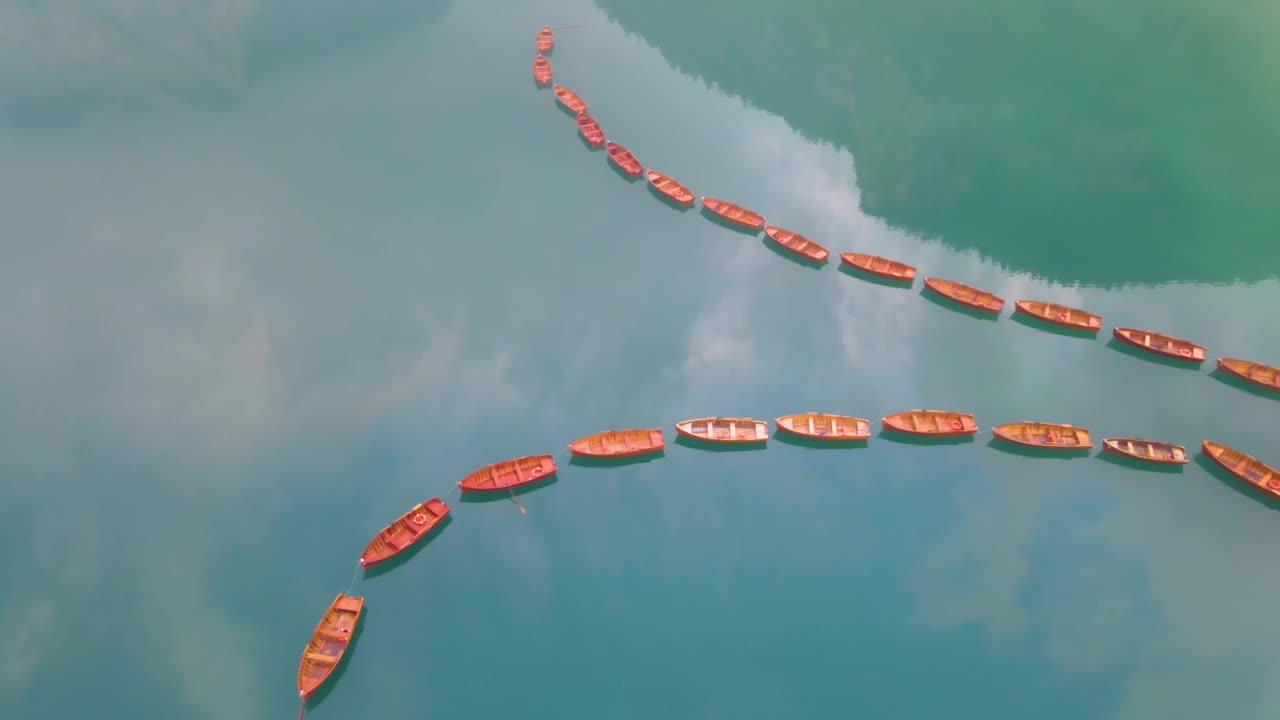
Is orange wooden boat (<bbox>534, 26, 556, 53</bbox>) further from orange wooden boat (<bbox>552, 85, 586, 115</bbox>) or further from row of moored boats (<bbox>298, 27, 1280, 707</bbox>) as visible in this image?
row of moored boats (<bbox>298, 27, 1280, 707</bbox>)

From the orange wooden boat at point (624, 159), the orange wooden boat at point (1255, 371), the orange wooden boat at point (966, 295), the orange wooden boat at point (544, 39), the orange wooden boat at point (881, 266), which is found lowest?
the orange wooden boat at point (1255, 371)

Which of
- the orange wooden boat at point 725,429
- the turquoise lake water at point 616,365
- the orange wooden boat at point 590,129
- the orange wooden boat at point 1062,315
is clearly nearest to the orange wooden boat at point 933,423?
the turquoise lake water at point 616,365

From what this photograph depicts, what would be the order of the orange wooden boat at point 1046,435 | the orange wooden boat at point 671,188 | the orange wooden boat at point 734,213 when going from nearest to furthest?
the orange wooden boat at point 1046,435 → the orange wooden boat at point 734,213 → the orange wooden boat at point 671,188

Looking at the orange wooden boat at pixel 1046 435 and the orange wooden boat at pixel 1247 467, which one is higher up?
the orange wooden boat at pixel 1046 435

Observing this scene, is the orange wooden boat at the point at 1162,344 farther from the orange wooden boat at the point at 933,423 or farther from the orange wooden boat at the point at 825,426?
the orange wooden boat at the point at 825,426

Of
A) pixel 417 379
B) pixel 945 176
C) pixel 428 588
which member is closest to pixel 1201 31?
pixel 945 176

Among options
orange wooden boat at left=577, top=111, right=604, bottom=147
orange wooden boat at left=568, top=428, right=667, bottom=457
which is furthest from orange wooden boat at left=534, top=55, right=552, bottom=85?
orange wooden boat at left=568, top=428, right=667, bottom=457

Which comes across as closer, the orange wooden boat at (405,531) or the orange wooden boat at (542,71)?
the orange wooden boat at (405,531)
